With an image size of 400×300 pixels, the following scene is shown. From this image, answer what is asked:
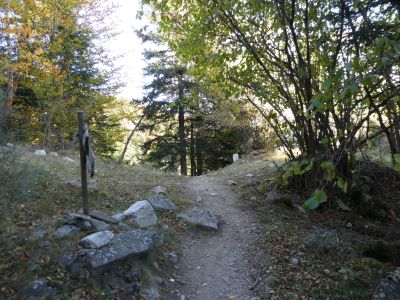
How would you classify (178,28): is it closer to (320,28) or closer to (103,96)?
(320,28)

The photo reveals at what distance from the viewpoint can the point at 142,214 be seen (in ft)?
18.1

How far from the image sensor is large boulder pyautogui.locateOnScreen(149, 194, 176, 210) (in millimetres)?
6334

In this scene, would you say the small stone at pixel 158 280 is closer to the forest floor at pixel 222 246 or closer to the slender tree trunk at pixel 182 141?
the forest floor at pixel 222 246

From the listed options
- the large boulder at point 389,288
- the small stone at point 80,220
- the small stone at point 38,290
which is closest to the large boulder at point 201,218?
the small stone at point 80,220

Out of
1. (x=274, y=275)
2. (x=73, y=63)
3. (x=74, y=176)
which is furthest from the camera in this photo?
(x=73, y=63)

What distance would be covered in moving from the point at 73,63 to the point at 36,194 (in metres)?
11.3

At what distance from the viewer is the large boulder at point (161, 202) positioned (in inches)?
249

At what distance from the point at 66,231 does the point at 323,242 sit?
3845mm

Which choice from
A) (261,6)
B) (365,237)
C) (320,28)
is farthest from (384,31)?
(365,237)

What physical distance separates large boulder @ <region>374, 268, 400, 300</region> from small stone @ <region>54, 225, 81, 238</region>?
12.8 feet

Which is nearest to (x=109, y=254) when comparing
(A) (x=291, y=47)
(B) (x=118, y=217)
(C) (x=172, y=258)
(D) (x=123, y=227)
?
(D) (x=123, y=227)

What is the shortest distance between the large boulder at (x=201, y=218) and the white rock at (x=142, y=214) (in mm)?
679

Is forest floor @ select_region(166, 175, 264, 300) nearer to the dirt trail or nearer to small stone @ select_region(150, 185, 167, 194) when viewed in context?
the dirt trail

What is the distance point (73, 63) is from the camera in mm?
14969
